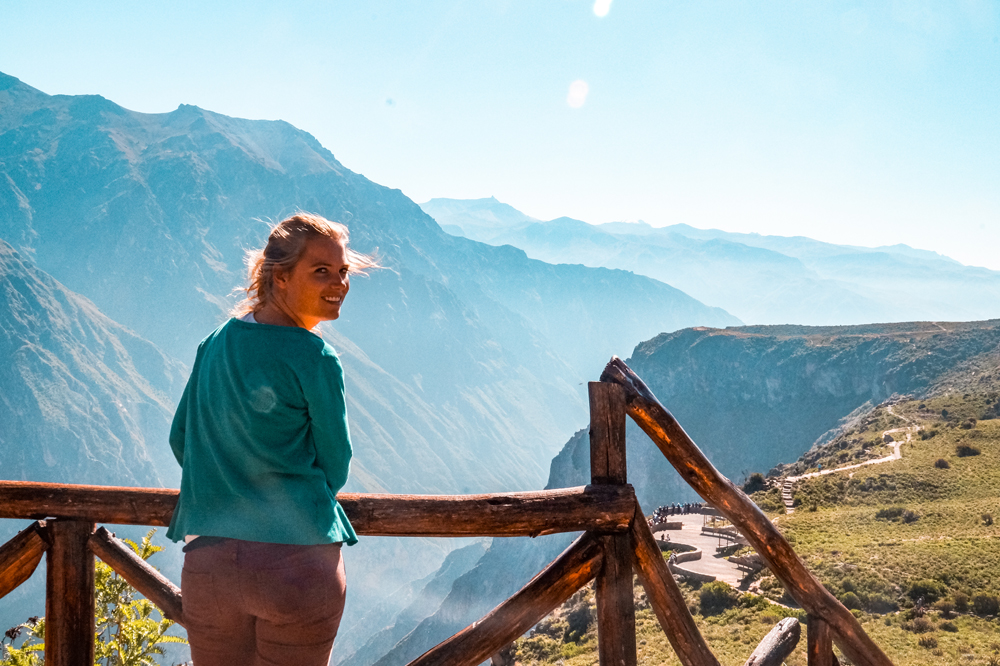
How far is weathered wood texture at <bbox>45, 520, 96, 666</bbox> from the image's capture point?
2.93 meters

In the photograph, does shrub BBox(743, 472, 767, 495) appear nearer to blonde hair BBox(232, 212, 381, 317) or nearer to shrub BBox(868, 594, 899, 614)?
shrub BBox(868, 594, 899, 614)

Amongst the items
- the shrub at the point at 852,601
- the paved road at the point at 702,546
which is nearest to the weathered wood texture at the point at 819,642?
the shrub at the point at 852,601

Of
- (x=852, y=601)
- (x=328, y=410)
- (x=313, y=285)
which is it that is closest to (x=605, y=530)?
(x=328, y=410)

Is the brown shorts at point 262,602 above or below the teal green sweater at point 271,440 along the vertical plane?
below

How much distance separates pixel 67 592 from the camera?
A: 2.94 metres

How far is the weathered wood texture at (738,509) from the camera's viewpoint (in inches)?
102

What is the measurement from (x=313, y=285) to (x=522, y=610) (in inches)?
61.7

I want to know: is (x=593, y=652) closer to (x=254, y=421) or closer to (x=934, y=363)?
(x=254, y=421)

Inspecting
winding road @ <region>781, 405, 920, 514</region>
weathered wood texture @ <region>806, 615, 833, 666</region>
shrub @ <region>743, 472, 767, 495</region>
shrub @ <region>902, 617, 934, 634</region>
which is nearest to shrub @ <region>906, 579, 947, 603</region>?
shrub @ <region>902, 617, 934, 634</region>

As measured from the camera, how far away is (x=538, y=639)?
1877 centimetres

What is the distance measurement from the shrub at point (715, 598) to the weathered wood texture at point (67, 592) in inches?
604

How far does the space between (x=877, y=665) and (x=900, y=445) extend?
1571 inches

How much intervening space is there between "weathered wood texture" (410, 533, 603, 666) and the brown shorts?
91cm

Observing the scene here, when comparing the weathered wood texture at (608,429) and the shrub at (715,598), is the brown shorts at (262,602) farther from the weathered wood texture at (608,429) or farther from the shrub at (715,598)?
the shrub at (715,598)
